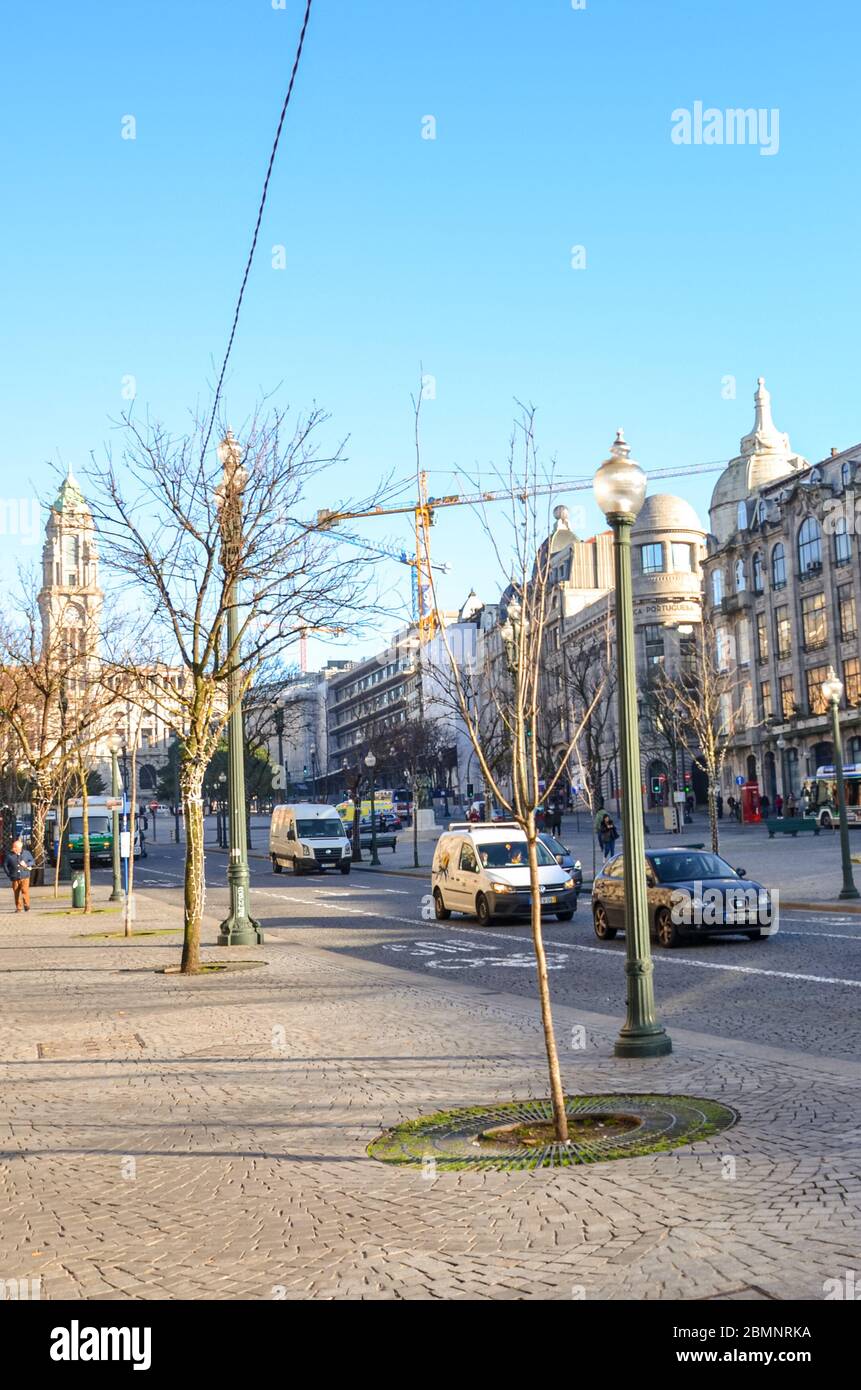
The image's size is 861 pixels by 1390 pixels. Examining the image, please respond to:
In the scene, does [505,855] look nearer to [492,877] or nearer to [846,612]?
[492,877]

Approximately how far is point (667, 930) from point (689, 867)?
1330 mm

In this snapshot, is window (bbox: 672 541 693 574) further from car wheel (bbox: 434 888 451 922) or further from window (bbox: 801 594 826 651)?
car wheel (bbox: 434 888 451 922)

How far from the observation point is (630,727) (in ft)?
33.0

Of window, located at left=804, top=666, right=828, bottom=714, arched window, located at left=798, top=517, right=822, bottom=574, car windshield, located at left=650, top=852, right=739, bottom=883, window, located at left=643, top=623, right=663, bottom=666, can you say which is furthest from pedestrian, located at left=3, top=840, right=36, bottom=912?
window, located at left=643, top=623, right=663, bottom=666

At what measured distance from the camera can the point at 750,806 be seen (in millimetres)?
75250

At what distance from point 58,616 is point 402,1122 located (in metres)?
32.7

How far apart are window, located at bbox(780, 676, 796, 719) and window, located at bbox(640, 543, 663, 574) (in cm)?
2298

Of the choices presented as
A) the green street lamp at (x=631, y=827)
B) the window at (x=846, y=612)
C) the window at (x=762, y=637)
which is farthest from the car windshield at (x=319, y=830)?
the window at (x=762, y=637)

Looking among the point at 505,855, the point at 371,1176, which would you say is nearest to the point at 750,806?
the point at 505,855

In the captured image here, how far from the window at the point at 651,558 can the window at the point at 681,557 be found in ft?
3.36

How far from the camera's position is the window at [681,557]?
4070 inches

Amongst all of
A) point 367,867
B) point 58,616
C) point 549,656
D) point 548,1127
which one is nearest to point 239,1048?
point 548,1127

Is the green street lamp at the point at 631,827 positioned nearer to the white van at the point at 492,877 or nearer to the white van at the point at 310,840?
the white van at the point at 492,877
